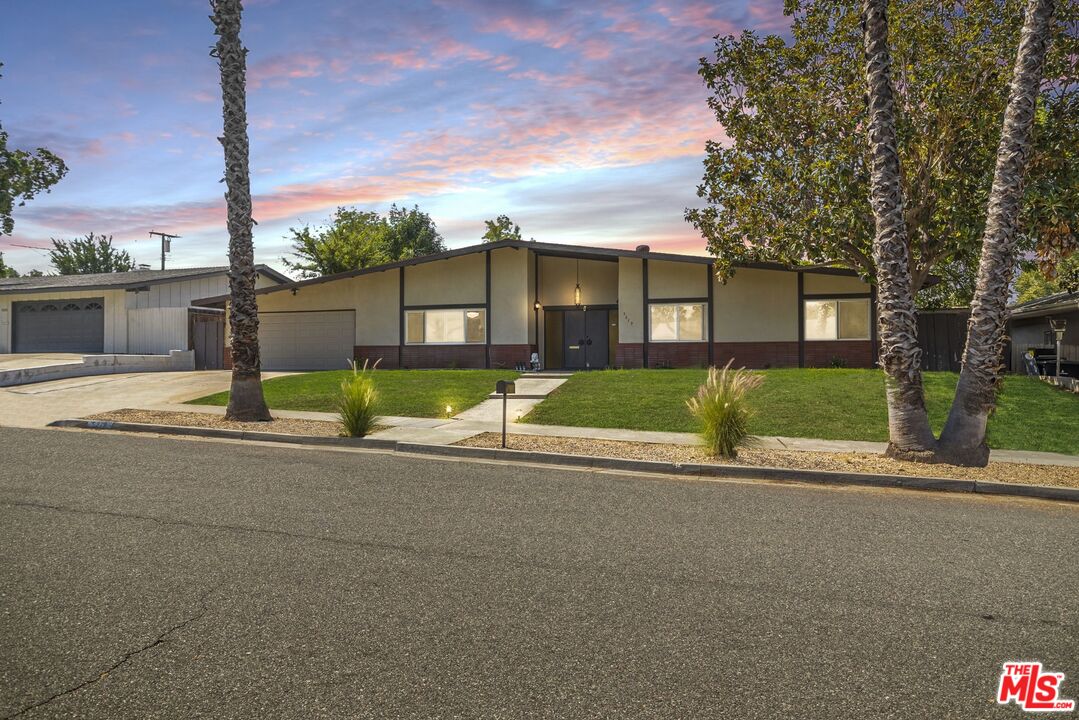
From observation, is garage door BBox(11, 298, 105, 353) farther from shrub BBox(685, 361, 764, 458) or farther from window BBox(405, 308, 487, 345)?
shrub BBox(685, 361, 764, 458)

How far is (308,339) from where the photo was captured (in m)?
28.8

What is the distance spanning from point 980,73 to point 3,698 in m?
22.9

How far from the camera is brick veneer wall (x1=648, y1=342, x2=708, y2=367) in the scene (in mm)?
24766

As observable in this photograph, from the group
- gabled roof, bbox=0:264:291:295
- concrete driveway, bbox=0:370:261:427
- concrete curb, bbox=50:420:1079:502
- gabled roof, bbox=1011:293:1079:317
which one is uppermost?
gabled roof, bbox=0:264:291:295

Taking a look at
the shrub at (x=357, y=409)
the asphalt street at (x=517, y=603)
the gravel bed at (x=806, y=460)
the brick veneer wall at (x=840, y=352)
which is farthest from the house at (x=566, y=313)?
the asphalt street at (x=517, y=603)

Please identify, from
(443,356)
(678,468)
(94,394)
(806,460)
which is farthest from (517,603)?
(443,356)

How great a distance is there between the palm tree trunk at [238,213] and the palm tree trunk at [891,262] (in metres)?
12.1

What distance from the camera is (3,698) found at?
3.08 m

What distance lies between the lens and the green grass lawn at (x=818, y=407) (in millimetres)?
12680

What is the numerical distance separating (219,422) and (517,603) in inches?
455

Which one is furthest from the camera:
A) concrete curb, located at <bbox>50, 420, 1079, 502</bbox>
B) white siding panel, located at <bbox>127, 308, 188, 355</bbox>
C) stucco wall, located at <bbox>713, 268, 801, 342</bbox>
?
white siding panel, located at <bbox>127, 308, 188, 355</bbox>

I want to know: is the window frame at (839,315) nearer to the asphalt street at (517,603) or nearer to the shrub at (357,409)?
the asphalt street at (517,603)

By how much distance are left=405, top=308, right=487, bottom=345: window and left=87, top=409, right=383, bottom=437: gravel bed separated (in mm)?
12388

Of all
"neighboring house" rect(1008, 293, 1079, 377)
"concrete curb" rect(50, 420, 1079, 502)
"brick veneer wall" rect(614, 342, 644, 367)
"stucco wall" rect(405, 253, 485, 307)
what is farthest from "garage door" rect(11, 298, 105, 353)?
"neighboring house" rect(1008, 293, 1079, 377)
